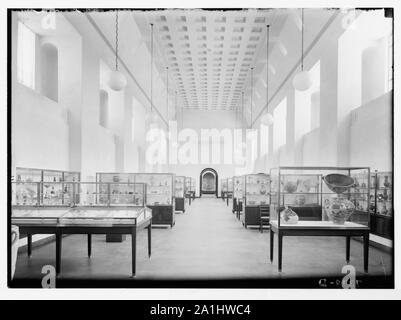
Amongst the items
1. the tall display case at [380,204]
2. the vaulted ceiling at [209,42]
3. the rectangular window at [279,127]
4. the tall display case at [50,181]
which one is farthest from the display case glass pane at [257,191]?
the rectangular window at [279,127]

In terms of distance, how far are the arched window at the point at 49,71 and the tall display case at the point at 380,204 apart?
7.57 meters

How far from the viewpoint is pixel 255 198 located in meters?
10.9

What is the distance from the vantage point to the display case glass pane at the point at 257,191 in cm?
1082

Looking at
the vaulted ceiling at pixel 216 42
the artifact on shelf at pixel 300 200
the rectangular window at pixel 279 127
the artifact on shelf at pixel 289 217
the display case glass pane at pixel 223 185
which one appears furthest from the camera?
the display case glass pane at pixel 223 185

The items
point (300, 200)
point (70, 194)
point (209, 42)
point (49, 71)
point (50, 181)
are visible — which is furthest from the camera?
point (209, 42)

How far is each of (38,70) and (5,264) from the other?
20.5 feet

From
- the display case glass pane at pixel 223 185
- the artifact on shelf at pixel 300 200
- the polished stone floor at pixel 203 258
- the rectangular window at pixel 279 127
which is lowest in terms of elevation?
the polished stone floor at pixel 203 258

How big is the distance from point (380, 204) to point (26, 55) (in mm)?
7999

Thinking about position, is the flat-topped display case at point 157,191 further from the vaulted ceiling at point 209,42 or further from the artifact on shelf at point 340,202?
the artifact on shelf at point 340,202

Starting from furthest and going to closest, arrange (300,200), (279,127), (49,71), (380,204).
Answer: (279,127), (300,200), (49,71), (380,204)

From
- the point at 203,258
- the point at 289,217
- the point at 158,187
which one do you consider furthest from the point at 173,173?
the point at 289,217

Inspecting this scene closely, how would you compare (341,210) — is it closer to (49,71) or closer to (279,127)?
(49,71)

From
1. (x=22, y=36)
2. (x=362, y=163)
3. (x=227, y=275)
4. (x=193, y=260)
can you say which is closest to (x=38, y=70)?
(x=22, y=36)
